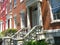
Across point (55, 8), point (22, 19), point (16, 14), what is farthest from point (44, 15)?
point (16, 14)

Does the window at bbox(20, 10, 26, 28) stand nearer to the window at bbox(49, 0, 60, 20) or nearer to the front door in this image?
A: the front door

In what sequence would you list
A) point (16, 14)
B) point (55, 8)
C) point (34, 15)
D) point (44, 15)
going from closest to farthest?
point (55, 8) < point (44, 15) < point (34, 15) < point (16, 14)

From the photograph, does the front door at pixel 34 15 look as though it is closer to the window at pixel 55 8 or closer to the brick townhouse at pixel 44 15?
the brick townhouse at pixel 44 15

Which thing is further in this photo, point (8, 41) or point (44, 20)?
point (8, 41)

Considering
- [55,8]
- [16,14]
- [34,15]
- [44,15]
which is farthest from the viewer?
[16,14]

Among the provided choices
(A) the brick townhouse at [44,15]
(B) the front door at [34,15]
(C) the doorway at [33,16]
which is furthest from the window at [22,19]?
(B) the front door at [34,15]

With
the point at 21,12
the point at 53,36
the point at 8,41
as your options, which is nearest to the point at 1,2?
the point at 21,12

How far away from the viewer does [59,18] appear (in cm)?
1345

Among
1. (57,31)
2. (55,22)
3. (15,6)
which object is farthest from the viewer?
(15,6)

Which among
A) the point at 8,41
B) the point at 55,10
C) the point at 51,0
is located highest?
the point at 51,0

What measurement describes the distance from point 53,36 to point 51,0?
3.40m

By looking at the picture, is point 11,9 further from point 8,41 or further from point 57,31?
point 57,31

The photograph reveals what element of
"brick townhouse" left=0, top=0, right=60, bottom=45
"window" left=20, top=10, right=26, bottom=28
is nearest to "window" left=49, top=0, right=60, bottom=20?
"brick townhouse" left=0, top=0, right=60, bottom=45

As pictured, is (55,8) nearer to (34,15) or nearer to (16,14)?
(34,15)
